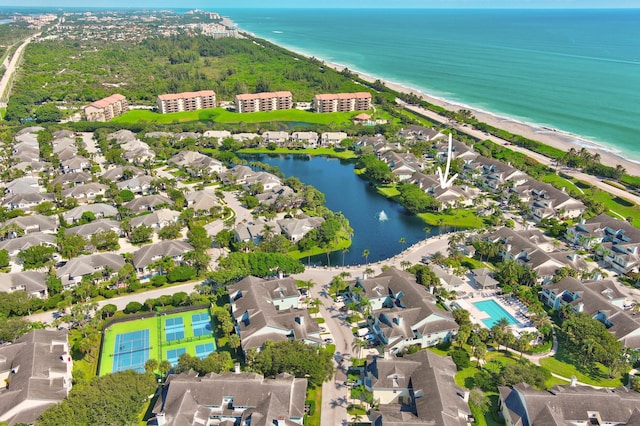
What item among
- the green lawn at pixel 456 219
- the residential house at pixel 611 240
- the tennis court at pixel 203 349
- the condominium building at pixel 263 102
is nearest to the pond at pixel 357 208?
the green lawn at pixel 456 219

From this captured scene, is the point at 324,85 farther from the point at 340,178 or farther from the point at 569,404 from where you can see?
the point at 569,404

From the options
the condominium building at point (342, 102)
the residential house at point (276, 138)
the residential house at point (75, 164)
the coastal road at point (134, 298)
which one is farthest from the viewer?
the condominium building at point (342, 102)

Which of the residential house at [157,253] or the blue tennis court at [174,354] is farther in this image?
the residential house at [157,253]

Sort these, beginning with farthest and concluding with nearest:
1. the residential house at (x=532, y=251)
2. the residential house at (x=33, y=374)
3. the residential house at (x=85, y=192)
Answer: the residential house at (x=85, y=192), the residential house at (x=532, y=251), the residential house at (x=33, y=374)

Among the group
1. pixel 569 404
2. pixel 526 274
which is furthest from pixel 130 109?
pixel 569 404

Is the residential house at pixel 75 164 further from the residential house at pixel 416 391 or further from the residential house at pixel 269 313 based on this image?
the residential house at pixel 416 391

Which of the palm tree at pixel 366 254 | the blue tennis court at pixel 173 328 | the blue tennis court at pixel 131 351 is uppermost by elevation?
the palm tree at pixel 366 254

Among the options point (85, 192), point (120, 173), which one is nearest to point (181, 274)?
point (85, 192)
